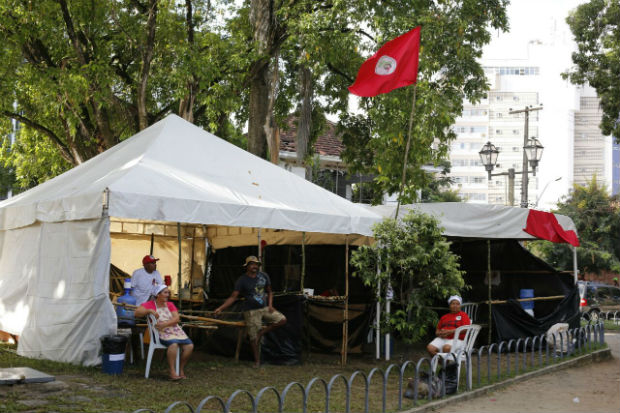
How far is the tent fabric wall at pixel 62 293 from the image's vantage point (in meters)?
9.16

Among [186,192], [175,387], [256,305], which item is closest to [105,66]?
[186,192]

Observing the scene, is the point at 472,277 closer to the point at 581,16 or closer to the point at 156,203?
the point at 156,203

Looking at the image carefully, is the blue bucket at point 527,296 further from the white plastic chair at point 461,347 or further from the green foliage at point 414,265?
the white plastic chair at point 461,347

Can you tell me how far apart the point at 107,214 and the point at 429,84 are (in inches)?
384

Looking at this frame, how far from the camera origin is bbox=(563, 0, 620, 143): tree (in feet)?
70.8

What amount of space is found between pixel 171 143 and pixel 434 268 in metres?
4.69

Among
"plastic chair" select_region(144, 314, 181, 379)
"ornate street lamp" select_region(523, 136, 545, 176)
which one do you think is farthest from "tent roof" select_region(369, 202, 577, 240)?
"ornate street lamp" select_region(523, 136, 545, 176)

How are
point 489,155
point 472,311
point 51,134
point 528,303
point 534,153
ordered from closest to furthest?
point 472,311
point 528,303
point 51,134
point 534,153
point 489,155

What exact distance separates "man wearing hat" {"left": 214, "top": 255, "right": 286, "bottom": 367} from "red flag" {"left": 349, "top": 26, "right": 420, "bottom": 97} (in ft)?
11.0

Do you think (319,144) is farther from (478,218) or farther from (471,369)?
(471,369)

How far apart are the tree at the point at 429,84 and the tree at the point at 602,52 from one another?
584cm

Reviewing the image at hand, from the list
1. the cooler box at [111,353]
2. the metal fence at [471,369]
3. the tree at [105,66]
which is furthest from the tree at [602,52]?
the cooler box at [111,353]

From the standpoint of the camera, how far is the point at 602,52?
22297 millimetres

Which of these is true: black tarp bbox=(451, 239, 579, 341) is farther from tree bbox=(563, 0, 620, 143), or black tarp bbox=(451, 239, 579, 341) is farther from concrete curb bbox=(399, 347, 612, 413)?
tree bbox=(563, 0, 620, 143)
